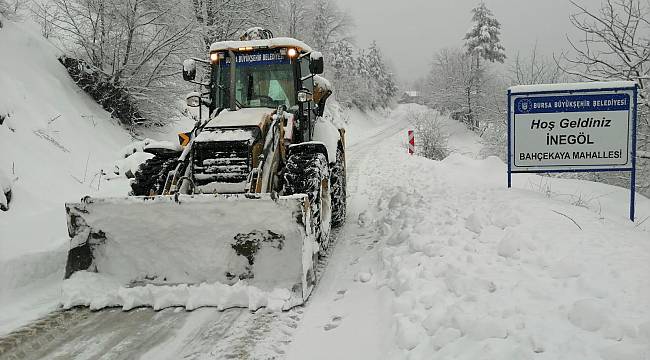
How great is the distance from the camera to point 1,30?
375 inches

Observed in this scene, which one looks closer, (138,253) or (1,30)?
(138,253)

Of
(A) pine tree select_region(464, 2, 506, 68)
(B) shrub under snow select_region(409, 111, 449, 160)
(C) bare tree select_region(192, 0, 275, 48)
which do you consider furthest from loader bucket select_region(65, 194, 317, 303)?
(A) pine tree select_region(464, 2, 506, 68)

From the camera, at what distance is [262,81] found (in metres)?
6.11

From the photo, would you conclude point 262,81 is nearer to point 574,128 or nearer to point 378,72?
point 574,128

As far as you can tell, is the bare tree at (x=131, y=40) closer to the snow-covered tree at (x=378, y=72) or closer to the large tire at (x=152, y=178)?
the large tire at (x=152, y=178)

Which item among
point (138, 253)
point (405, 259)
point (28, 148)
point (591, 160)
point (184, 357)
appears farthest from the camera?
point (28, 148)

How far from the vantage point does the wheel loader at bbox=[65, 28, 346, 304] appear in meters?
4.19

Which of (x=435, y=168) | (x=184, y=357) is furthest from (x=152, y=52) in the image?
(x=184, y=357)

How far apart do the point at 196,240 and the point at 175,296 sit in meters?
0.54

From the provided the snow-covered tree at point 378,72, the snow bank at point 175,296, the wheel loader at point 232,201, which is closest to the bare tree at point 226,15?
the wheel loader at point 232,201

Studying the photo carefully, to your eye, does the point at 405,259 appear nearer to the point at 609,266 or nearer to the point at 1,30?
the point at 609,266

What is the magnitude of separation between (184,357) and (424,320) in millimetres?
1740

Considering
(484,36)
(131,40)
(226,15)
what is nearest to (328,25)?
(484,36)

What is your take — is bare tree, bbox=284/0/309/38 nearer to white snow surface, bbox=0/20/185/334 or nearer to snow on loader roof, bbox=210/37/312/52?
white snow surface, bbox=0/20/185/334
